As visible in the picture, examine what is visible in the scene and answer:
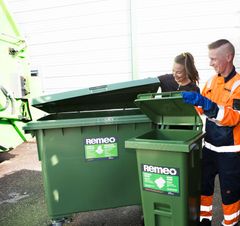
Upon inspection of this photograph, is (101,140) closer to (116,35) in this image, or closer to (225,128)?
(225,128)

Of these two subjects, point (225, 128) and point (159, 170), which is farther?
point (225, 128)

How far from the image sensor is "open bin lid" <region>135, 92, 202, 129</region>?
2268 mm

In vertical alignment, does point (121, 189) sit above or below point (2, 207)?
above

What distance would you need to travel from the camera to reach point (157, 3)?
5734 millimetres

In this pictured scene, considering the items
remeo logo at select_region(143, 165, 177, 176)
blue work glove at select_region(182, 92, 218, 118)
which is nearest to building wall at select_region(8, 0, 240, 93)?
blue work glove at select_region(182, 92, 218, 118)

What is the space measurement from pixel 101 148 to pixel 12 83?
115 inches

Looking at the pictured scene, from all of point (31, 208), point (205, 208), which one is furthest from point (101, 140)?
point (31, 208)

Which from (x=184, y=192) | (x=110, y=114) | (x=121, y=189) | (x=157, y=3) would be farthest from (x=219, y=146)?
(x=157, y=3)

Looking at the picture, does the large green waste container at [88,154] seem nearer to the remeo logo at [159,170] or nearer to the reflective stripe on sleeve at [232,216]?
the remeo logo at [159,170]

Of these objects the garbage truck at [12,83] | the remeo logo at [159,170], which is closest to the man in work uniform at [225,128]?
the remeo logo at [159,170]

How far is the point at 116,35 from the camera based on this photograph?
6.15 metres

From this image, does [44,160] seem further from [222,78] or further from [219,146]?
[222,78]

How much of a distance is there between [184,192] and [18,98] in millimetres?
3705

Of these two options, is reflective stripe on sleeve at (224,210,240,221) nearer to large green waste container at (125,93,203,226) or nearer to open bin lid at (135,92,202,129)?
large green waste container at (125,93,203,226)
